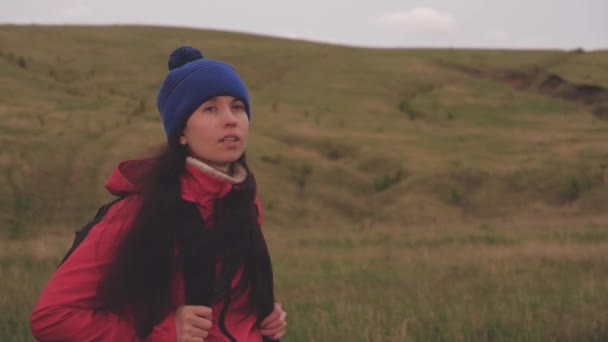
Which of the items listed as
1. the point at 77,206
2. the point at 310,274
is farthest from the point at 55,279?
the point at 77,206

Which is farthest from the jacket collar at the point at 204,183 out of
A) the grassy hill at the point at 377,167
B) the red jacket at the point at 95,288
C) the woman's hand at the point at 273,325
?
the grassy hill at the point at 377,167

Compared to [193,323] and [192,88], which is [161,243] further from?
[192,88]

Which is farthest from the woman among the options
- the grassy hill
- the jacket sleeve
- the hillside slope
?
the hillside slope

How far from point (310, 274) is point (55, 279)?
6664mm

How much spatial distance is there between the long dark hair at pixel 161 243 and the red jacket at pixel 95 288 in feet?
0.09

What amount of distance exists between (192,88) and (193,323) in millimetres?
759

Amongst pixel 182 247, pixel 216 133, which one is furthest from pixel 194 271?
pixel 216 133

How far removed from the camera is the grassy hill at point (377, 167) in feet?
21.4

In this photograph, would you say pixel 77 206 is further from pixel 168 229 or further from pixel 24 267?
pixel 168 229

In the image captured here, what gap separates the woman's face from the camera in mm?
2506

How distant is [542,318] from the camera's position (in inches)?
202

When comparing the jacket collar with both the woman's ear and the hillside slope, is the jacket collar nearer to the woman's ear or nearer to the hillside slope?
the woman's ear

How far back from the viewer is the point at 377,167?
70.1 feet

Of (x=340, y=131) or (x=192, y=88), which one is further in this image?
(x=340, y=131)
